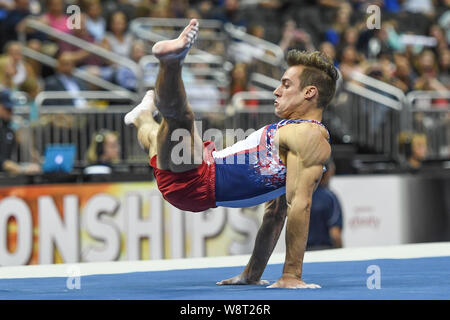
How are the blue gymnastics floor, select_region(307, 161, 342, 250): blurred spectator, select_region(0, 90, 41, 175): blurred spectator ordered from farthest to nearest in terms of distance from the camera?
select_region(0, 90, 41, 175): blurred spectator → select_region(307, 161, 342, 250): blurred spectator → the blue gymnastics floor

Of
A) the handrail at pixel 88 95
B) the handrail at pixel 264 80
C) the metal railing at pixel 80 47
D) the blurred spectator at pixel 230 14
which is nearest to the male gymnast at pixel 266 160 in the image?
the handrail at pixel 88 95

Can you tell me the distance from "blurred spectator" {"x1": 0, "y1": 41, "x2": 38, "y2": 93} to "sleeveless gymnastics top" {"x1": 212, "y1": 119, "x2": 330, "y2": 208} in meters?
5.48

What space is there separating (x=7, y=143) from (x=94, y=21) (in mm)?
3049

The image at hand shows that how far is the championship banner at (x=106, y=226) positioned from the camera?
888 centimetres

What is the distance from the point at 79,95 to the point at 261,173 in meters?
5.53

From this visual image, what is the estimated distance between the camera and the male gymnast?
4.87 meters

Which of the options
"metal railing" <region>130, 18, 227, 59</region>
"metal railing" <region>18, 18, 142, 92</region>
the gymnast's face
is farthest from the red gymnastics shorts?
"metal railing" <region>130, 18, 227, 59</region>

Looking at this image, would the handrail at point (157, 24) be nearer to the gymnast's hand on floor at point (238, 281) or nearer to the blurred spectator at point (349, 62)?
the blurred spectator at point (349, 62)

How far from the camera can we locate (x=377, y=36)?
13703mm

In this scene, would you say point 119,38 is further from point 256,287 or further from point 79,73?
point 256,287

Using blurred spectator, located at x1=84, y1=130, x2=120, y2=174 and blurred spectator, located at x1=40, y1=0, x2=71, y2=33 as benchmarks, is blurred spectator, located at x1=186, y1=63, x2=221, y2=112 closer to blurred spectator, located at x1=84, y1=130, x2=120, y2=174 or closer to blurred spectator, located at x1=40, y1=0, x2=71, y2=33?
blurred spectator, located at x1=84, y1=130, x2=120, y2=174

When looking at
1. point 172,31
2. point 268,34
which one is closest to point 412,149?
point 268,34

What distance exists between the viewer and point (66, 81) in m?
10.6
